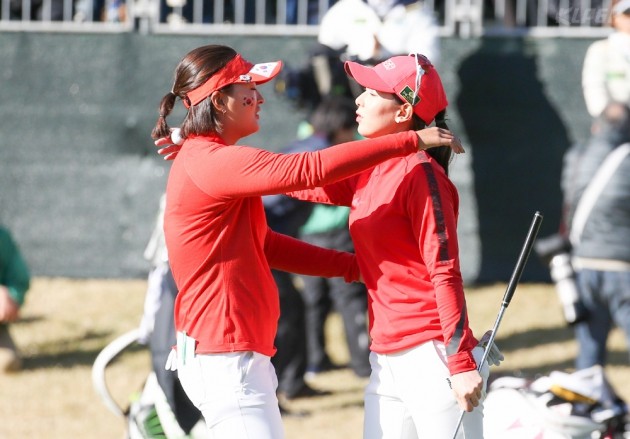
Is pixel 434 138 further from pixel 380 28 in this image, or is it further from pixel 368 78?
pixel 380 28

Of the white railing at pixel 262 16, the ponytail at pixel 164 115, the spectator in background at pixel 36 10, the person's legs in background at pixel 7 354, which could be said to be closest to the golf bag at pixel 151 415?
the ponytail at pixel 164 115

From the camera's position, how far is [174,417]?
16.3 ft

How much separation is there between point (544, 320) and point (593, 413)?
3.77 m

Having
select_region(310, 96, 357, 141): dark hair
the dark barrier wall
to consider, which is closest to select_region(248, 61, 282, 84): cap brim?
select_region(310, 96, 357, 141): dark hair

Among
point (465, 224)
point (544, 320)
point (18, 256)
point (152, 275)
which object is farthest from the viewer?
point (465, 224)

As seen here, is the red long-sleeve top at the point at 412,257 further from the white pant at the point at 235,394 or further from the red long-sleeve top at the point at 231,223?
the white pant at the point at 235,394

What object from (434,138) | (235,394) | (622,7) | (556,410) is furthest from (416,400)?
(622,7)

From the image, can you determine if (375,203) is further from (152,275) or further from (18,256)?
(18,256)

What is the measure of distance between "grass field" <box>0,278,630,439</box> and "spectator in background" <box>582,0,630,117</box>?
1599mm

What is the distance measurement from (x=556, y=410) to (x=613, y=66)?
11.3 feet

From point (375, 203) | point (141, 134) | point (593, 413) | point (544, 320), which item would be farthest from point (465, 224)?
point (375, 203)

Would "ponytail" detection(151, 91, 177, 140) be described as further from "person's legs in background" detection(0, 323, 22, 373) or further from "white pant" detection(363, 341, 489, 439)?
"person's legs in background" detection(0, 323, 22, 373)

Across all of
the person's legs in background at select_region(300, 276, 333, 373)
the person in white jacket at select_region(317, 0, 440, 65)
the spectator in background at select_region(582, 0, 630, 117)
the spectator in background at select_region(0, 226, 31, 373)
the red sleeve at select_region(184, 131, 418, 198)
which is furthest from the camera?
the person in white jacket at select_region(317, 0, 440, 65)

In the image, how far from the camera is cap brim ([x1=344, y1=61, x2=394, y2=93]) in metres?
3.87
